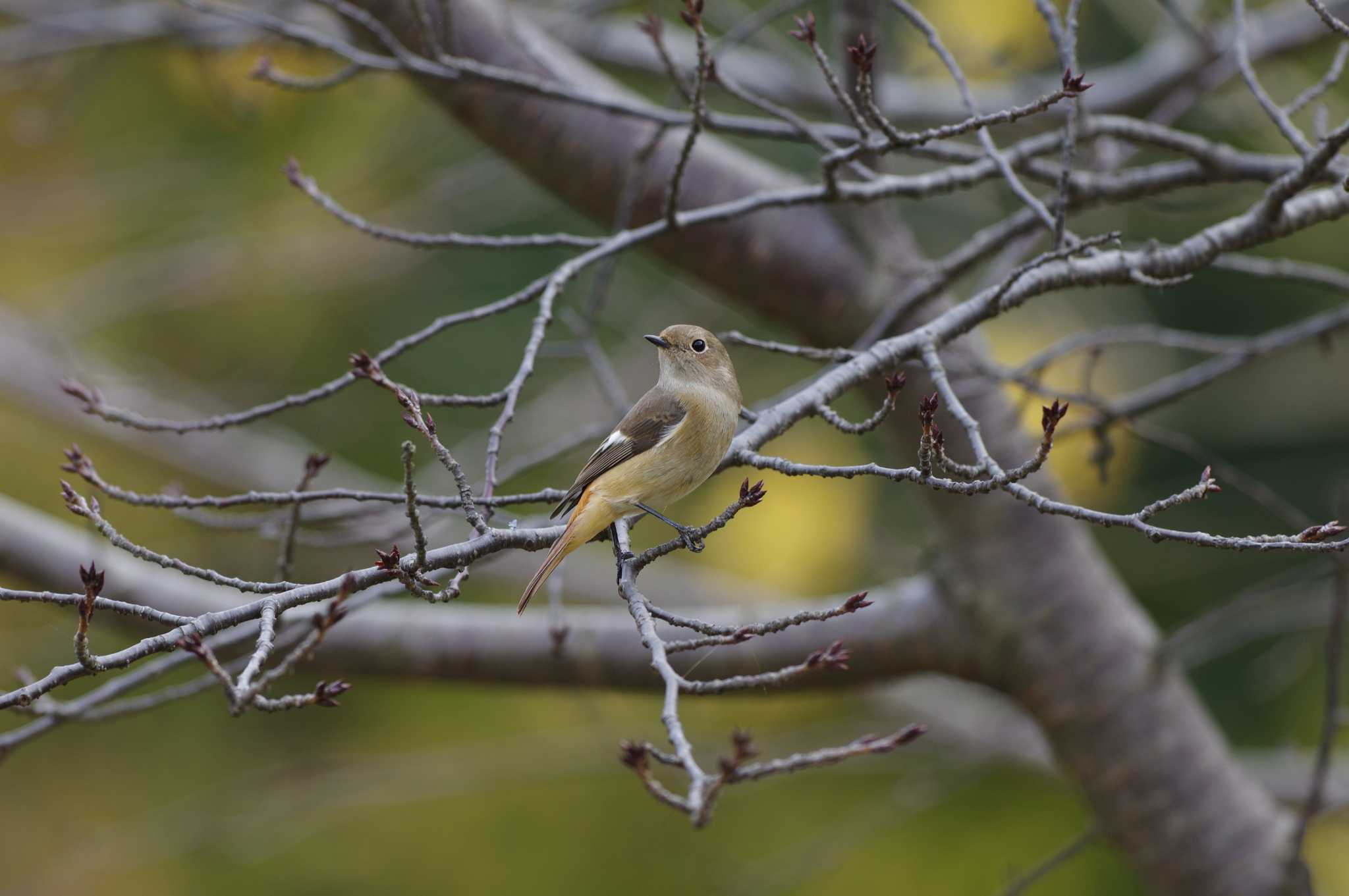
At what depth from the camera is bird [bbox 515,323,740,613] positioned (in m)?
2.60

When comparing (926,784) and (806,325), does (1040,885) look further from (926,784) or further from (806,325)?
(806,325)

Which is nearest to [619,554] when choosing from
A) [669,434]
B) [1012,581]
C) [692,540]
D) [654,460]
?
[692,540]

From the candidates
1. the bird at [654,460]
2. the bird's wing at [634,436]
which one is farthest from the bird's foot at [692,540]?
the bird's wing at [634,436]

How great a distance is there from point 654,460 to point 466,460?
258cm

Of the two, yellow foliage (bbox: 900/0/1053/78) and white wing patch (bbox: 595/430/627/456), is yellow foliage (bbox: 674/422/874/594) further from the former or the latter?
white wing patch (bbox: 595/430/627/456)

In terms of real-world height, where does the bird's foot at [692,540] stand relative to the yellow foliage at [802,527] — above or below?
below

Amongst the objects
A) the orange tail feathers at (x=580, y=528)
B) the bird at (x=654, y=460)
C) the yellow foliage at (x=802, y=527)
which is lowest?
the orange tail feathers at (x=580, y=528)

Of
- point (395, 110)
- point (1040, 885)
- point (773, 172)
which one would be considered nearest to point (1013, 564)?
point (773, 172)

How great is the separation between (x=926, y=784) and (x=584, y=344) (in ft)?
9.89

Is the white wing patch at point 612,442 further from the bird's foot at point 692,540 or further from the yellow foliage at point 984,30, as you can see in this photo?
the yellow foliage at point 984,30

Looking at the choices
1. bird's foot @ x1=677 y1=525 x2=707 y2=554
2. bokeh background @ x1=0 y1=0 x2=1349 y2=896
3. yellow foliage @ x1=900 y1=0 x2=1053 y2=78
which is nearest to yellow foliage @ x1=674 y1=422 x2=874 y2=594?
bokeh background @ x1=0 y1=0 x2=1349 y2=896

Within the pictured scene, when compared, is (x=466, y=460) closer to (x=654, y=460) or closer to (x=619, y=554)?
(x=654, y=460)

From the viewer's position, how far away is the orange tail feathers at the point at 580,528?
8.05 feet

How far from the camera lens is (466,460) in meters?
5.18
